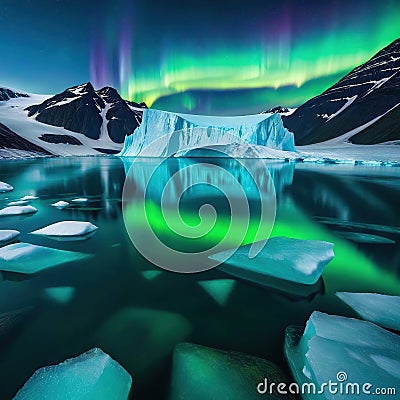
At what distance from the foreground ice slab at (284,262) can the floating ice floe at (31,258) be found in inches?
101

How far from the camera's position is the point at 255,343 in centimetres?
252

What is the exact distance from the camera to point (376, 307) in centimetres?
296

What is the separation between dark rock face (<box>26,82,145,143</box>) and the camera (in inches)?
4203

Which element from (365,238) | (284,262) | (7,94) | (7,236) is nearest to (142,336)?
(284,262)

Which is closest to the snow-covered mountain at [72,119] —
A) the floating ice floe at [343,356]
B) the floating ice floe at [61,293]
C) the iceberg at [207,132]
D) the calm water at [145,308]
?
the iceberg at [207,132]

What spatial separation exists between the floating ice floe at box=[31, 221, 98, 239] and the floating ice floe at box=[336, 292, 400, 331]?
5.03 metres

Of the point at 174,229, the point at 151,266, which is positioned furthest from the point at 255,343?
the point at 174,229

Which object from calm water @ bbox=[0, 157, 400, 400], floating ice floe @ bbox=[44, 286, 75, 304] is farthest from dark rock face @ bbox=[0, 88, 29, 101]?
floating ice floe @ bbox=[44, 286, 75, 304]

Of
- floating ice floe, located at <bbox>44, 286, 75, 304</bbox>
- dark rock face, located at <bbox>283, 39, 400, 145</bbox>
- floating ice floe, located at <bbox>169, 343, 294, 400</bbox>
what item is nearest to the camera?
floating ice floe, located at <bbox>169, 343, 294, 400</bbox>

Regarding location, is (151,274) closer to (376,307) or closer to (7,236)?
(376,307)

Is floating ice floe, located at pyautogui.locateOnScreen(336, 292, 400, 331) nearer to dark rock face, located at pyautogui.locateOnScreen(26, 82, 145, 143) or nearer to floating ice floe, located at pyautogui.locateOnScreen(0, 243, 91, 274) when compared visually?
floating ice floe, located at pyautogui.locateOnScreen(0, 243, 91, 274)

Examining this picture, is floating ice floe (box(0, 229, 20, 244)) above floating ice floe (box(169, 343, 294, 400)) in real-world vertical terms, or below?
above

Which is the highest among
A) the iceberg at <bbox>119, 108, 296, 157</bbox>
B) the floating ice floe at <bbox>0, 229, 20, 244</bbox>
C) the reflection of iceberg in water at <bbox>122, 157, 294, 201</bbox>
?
the iceberg at <bbox>119, 108, 296, 157</bbox>

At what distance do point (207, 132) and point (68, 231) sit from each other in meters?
35.8
